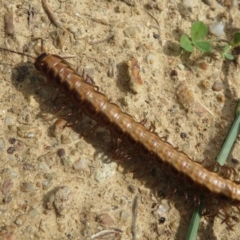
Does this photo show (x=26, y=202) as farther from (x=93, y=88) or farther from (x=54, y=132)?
(x=93, y=88)

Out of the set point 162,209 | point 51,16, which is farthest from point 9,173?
point 51,16

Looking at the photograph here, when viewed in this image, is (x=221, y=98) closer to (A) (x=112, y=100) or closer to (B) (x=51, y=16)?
(A) (x=112, y=100)

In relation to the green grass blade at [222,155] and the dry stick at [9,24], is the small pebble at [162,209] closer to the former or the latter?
the green grass blade at [222,155]

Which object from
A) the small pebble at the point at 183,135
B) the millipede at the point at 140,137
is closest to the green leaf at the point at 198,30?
the small pebble at the point at 183,135

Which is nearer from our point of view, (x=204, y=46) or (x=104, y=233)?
(x=104, y=233)

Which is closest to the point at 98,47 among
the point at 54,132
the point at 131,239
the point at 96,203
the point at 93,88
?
the point at 93,88

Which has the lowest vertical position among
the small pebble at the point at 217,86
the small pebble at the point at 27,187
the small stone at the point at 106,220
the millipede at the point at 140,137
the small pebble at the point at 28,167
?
the small stone at the point at 106,220
